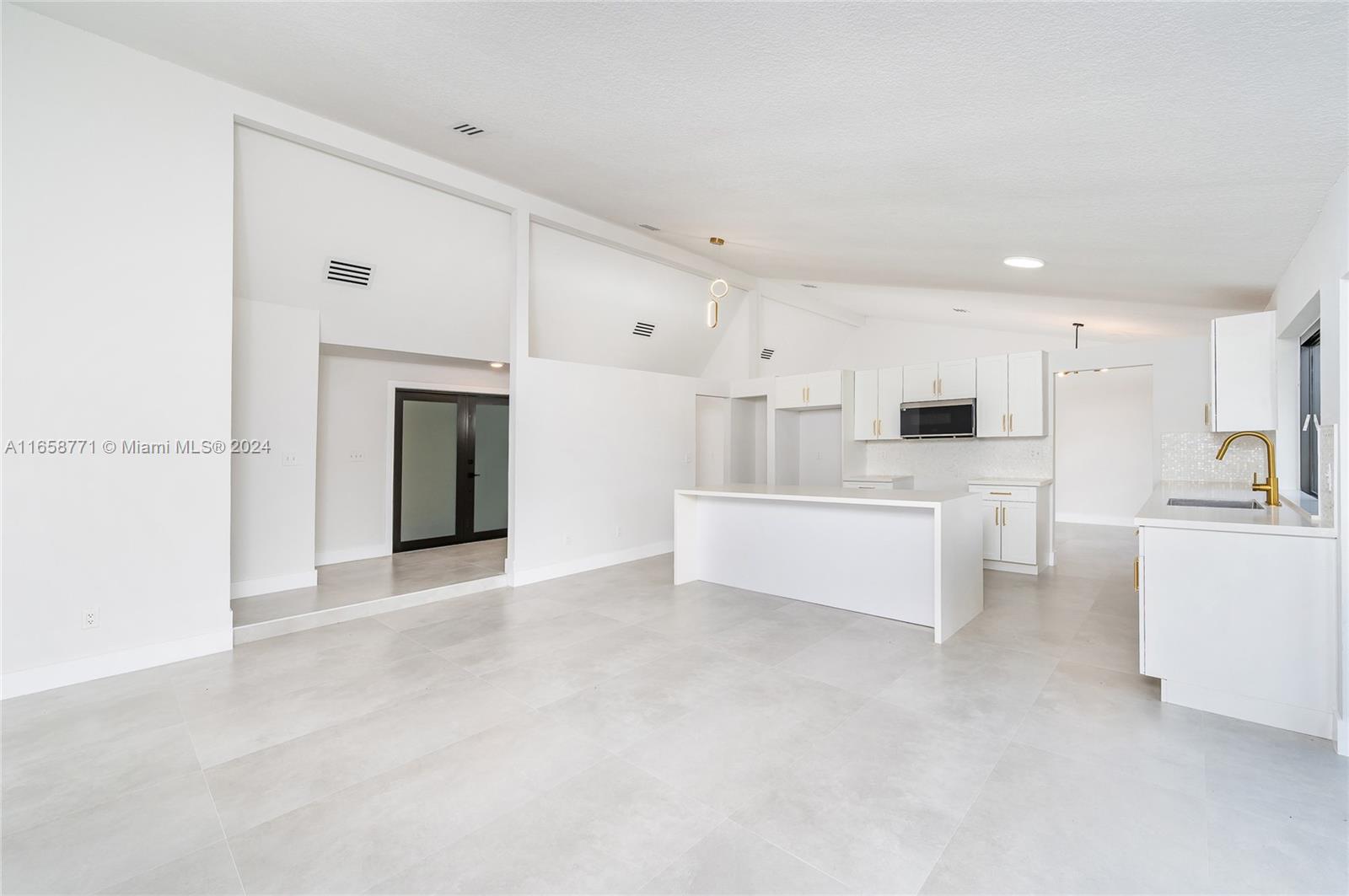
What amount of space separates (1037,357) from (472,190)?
5318 mm

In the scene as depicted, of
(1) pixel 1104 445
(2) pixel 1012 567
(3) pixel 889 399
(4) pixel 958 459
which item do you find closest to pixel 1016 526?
(2) pixel 1012 567

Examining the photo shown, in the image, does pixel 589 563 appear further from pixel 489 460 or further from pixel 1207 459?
pixel 1207 459

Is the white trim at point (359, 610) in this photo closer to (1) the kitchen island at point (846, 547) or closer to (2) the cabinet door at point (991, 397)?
(1) the kitchen island at point (846, 547)

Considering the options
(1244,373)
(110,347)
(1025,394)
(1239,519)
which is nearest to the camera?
(1239,519)

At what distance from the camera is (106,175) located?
3.17m

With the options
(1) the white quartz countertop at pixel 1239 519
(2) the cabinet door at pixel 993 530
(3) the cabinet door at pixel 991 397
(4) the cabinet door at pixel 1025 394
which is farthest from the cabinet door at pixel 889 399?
(1) the white quartz countertop at pixel 1239 519

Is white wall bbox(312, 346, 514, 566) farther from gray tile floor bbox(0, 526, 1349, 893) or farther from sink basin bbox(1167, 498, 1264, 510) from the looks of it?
sink basin bbox(1167, 498, 1264, 510)

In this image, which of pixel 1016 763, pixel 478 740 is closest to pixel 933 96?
pixel 1016 763

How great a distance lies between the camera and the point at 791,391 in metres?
7.34

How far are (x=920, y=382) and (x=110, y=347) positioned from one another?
21.6ft

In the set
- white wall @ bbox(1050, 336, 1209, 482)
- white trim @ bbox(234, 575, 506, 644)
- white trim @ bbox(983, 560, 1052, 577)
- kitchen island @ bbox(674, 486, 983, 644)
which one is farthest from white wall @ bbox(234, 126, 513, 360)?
white wall @ bbox(1050, 336, 1209, 482)

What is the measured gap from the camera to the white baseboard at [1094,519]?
28.0 ft

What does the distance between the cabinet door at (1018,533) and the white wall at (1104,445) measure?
4.09 m

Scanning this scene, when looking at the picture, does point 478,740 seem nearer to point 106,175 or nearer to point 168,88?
point 106,175
